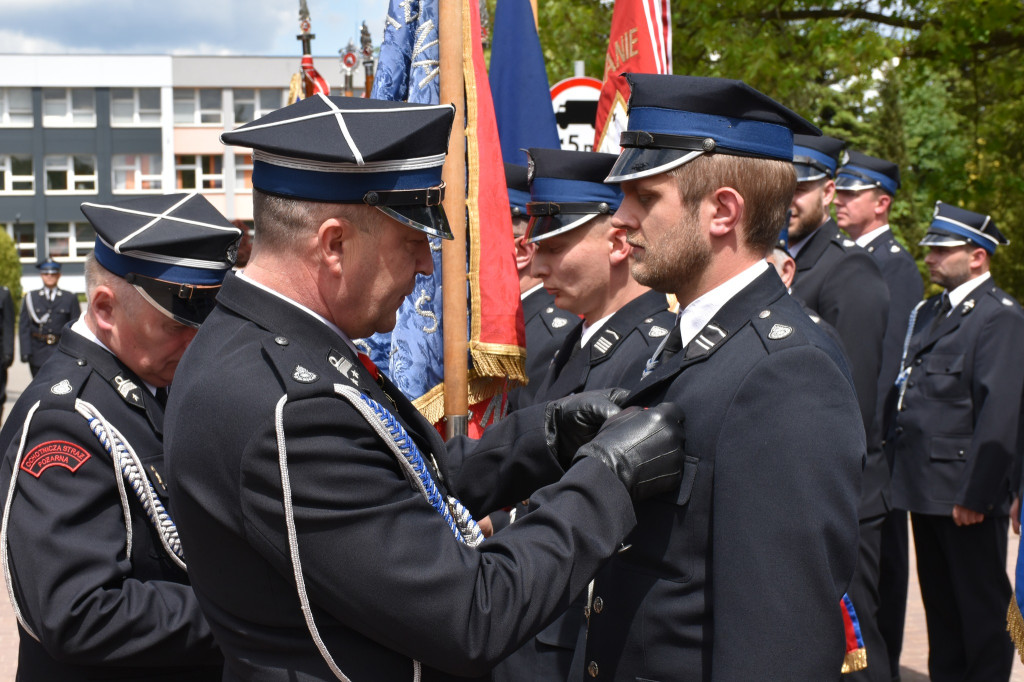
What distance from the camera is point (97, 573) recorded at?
8.43ft

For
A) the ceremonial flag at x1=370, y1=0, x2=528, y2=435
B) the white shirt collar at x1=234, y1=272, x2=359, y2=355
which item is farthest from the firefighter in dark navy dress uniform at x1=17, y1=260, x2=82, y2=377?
the white shirt collar at x1=234, y1=272, x2=359, y2=355

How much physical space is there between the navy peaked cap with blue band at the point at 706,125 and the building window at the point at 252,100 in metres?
58.5

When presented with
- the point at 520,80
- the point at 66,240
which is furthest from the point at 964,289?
the point at 66,240

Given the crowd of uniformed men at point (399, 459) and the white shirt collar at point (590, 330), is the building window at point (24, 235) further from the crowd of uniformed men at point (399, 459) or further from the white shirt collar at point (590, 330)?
the crowd of uniformed men at point (399, 459)

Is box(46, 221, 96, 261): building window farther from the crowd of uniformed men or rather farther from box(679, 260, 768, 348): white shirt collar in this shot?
box(679, 260, 768, 348): white shirt collar

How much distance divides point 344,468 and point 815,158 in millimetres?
4553

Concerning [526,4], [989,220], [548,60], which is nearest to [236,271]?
[526,4]

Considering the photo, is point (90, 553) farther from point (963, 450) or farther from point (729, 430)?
point (963, 450)

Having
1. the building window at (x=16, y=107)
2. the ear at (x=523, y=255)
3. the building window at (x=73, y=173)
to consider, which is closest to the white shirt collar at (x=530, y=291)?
the ear at (x=523, y=255)

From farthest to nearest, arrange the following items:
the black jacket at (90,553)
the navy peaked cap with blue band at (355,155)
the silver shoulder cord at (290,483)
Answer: the black jacket at (90,553) < the navy peaked cap with blue band at (355,155) < the silver shoulder cord at (290,483)

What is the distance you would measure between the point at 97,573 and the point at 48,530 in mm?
156

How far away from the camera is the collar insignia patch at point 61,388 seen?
277 cm

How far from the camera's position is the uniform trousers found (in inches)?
213

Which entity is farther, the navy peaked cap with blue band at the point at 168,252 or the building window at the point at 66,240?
the building window at the point at 66,240
